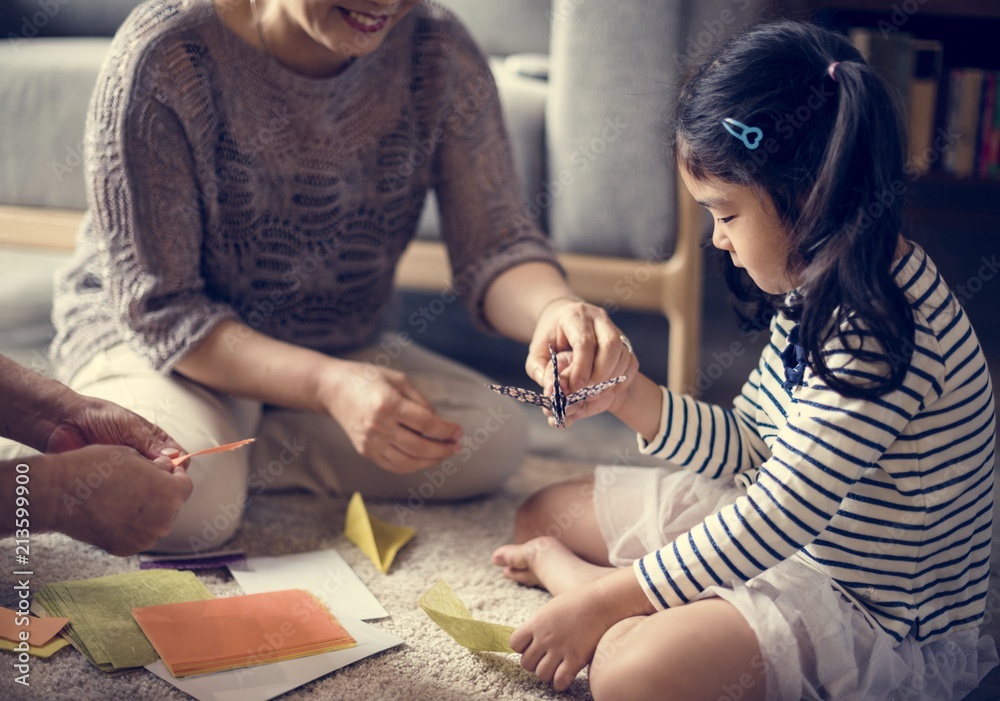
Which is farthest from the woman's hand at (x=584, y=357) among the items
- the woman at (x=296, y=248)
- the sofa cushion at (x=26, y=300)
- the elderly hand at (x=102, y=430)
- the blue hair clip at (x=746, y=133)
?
the sofa cushion at (x=26, y=300)

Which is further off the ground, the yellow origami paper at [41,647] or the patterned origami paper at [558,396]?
the patterned origami paper at [558,396]

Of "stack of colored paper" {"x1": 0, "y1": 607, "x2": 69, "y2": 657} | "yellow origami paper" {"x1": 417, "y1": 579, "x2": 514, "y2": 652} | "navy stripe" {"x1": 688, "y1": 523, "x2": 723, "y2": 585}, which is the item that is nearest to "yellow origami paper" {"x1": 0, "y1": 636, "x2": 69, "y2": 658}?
"stack of colored paper" {"x1": 0, "y1": 607, "x2": 69, "y2": 657}

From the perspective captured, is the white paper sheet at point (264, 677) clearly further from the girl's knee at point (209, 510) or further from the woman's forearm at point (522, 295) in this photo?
the woman's forearm at point (522, 295)

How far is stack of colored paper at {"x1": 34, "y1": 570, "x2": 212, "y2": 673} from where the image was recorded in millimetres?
820

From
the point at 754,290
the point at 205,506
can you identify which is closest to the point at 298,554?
the point at 205,506

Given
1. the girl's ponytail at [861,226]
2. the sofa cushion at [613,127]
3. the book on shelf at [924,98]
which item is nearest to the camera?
the girl's ponytail at [861,226]

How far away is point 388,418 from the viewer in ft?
3.22

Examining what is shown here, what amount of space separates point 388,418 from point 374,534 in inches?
6.5

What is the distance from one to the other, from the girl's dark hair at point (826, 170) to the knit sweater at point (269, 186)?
420mm

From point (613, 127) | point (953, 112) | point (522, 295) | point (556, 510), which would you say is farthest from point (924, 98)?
point (556, 510)

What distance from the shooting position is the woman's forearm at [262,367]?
3.37ft

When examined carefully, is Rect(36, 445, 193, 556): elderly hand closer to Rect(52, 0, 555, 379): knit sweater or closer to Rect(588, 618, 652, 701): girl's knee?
Rect(52, 0, 555, 379): knit sweater

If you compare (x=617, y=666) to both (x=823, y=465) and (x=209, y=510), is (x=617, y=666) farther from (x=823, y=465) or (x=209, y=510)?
(x=209, y=510)

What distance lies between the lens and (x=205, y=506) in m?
1.03
